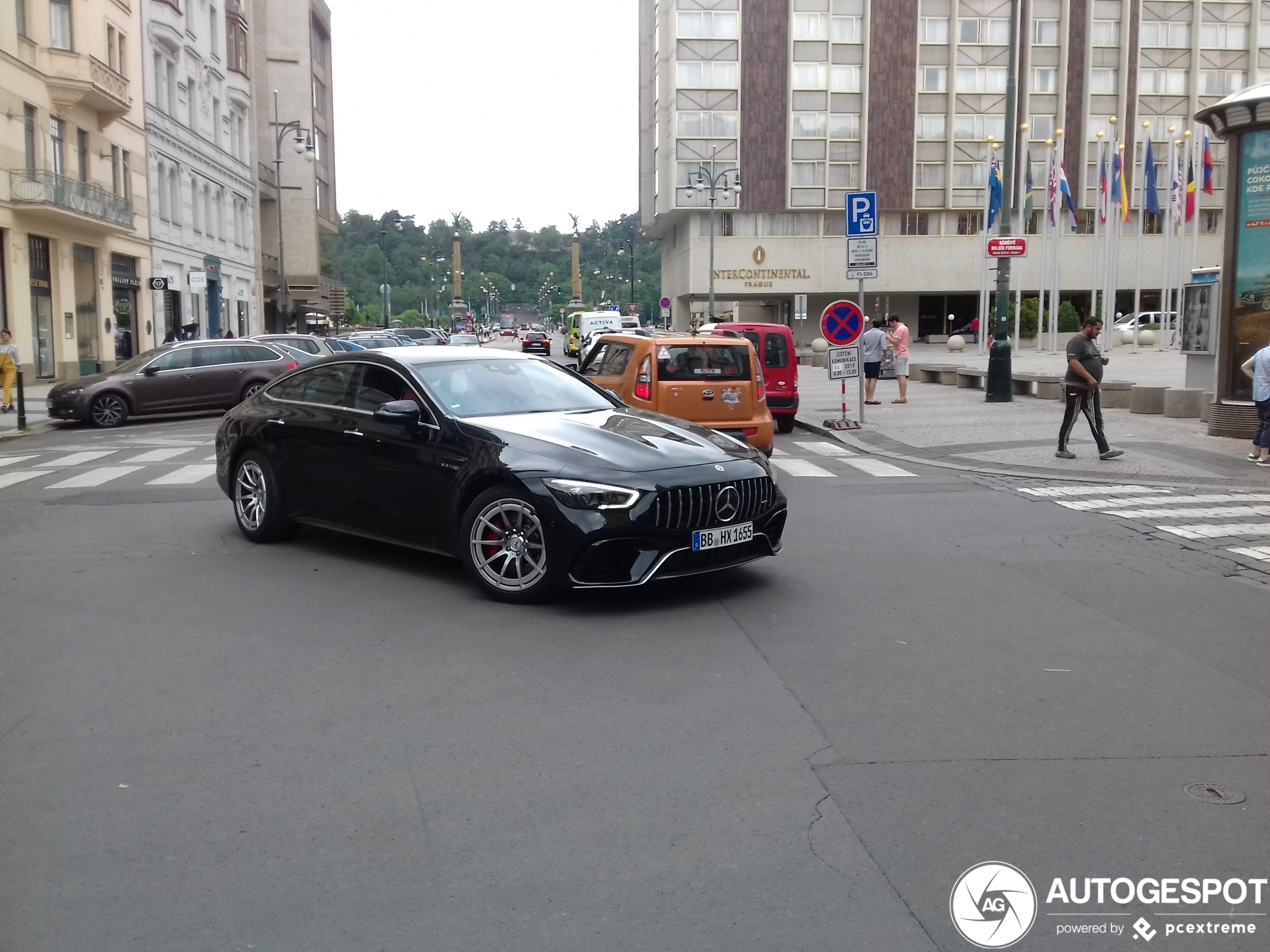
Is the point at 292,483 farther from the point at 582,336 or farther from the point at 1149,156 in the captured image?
the point at 582,336

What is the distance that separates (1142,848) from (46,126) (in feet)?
121

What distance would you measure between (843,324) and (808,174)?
Result: 177 ft

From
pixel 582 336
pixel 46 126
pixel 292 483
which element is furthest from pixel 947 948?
pixel 582 336

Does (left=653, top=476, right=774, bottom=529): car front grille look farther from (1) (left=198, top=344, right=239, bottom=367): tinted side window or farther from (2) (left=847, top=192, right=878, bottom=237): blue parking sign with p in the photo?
(1) (left=198, top=344, right=239, bottom=367): tinted side window

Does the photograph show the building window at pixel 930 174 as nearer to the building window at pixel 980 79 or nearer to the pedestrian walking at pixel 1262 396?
the building window at pixel 980 79

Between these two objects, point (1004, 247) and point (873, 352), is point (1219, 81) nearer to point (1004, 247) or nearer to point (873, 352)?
point (873, 352)

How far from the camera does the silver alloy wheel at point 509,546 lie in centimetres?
752

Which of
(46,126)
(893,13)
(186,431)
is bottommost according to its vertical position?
(186,431)

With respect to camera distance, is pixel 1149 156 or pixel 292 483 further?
pixel 1149 156

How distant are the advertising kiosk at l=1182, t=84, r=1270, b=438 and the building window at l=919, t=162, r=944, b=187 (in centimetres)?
5639

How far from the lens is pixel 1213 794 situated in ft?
15.1

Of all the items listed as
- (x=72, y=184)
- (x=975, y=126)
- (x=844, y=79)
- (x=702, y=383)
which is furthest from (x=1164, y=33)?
(x=702, y=383)

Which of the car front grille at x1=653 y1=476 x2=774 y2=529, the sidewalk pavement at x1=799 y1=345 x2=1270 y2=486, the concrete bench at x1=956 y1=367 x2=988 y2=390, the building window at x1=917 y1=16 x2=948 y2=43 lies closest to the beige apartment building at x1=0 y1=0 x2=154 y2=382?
the sidewalk pavement at x1=799 y1=345 x2=1270 y2=486

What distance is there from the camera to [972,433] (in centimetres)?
1920
